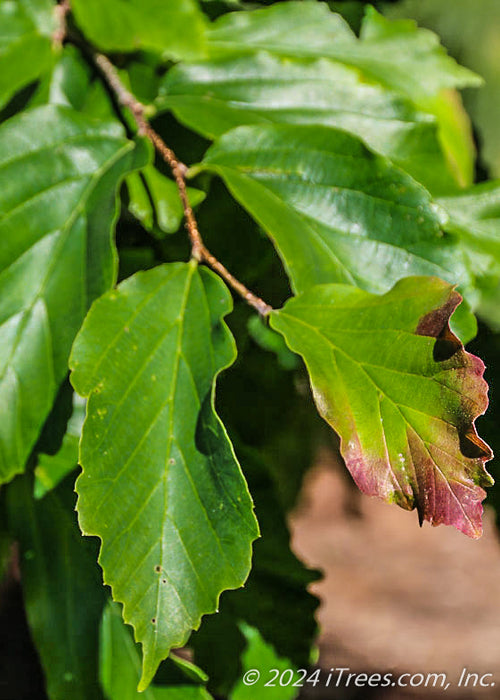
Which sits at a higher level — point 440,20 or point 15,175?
point 15,175

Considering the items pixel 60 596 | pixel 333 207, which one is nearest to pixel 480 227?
pixel 333 207

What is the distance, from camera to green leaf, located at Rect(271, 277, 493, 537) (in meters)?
0.53

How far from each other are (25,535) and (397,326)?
0.53 meters

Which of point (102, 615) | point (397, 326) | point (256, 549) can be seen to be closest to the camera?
point (397, 326)

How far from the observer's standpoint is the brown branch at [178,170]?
0.65 metres

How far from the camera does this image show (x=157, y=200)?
77 centimetres

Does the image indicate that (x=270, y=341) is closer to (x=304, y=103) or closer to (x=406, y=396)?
(x=304, y=103)

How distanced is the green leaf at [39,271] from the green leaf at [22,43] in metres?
0.09

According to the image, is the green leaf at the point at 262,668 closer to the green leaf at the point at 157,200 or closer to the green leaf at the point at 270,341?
the green leaf at the point at 270,341

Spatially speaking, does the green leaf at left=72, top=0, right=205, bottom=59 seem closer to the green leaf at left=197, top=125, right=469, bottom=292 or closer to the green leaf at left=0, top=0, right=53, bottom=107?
the green leaf at left=0, top=0, right=53, bottom=107

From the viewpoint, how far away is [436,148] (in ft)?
2.54

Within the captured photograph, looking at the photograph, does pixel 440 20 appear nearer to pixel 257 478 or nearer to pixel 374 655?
pixel 257 478

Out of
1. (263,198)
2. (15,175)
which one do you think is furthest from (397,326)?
(15,175)

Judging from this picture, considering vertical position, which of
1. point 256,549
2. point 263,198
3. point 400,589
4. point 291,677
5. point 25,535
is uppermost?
point 263,198
